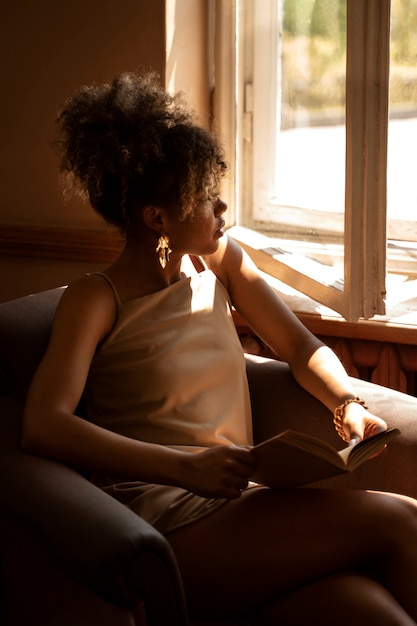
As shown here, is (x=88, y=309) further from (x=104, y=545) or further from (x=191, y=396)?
(x=104, y=545)

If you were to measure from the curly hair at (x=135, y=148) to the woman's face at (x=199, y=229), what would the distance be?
0.03m

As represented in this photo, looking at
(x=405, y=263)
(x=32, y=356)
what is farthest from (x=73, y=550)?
(x=405, y=263)

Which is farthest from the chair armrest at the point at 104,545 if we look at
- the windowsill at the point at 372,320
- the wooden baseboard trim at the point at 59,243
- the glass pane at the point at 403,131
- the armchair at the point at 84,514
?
the glass pane at the point at 403,131

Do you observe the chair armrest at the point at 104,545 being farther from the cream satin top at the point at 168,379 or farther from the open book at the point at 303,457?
the cream satin top at the point at 168,379

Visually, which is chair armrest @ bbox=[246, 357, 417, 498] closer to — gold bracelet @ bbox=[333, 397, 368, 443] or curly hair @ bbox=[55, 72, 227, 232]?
gold bracelet @ bbox=[333, 397, 368, 443]

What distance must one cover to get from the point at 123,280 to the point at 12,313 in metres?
0.23

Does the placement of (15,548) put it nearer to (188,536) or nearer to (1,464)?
(1,464)

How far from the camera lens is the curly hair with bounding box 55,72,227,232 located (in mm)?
1722

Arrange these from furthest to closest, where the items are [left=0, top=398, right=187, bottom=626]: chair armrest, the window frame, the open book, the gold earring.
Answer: the window frame → the gold earring → the open book → [left=0, top=398, right=187, bottom=626]: chair armrest

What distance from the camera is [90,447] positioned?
1.54 m

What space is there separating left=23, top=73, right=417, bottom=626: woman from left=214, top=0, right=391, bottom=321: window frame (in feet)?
0.78

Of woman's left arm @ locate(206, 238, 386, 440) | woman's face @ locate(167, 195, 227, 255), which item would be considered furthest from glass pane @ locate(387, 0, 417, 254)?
woman's face @ locate(167, 195, 227, 255)

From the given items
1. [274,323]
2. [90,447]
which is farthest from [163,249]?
[90,447]

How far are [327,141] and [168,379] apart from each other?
2.77 ft
